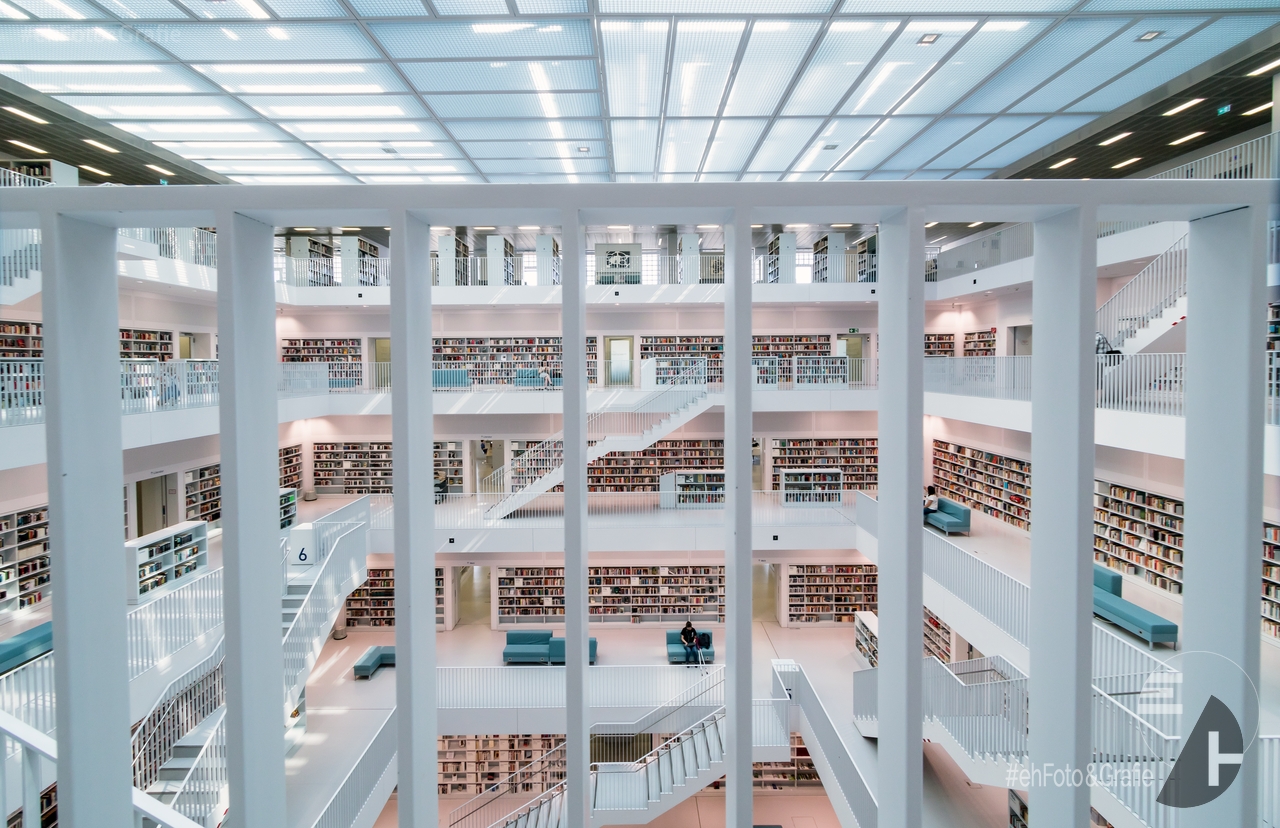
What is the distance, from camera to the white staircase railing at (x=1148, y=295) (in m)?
6.22

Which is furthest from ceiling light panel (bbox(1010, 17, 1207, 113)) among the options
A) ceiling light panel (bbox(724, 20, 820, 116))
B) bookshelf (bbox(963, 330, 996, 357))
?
bookshelf (bbox(963, 330, 996, 357))

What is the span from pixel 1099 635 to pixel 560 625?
8.40 m

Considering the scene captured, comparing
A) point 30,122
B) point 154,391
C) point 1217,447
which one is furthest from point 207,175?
point 1217,447

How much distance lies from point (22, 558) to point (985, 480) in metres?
14.5

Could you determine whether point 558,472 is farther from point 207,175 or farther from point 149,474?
point 207,175

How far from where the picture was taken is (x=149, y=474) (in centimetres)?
909

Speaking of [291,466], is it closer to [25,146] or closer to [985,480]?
[25,146]

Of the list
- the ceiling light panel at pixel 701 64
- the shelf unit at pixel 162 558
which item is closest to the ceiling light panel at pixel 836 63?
the ceiling light panel at pixel 701 64

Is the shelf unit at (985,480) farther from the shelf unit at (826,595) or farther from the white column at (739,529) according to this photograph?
the white column at (739,529)

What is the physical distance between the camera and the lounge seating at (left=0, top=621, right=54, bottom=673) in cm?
489

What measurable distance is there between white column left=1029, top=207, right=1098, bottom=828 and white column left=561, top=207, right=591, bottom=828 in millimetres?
923

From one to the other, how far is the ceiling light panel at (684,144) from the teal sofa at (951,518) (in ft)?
21.8

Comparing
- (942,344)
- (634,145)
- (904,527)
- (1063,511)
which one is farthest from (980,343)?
(904,527)

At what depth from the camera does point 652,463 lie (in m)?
12.1
